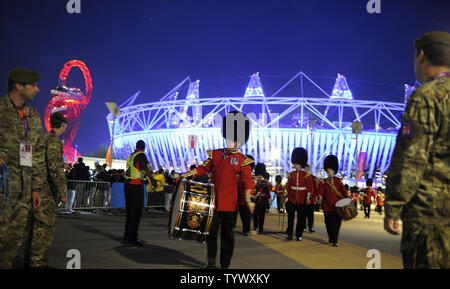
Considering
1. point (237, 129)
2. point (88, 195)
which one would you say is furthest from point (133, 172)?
point (88, 195)

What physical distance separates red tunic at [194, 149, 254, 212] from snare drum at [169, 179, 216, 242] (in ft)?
0.81

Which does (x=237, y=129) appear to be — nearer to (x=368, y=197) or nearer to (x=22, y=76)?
(x=22, y=76)

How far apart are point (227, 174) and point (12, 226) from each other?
2.89 m

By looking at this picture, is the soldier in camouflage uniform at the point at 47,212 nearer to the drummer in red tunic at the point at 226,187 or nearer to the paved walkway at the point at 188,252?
the paved walkway at the point at 188,252

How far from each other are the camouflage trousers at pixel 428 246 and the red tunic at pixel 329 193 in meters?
7.31

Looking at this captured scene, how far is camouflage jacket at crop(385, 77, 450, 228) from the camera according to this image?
234 cm

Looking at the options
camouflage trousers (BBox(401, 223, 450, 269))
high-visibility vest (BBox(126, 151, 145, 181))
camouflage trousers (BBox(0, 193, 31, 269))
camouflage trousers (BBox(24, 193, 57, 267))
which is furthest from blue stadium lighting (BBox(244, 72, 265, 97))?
camouflage trousers (BBox(401, 223, 450, 269))

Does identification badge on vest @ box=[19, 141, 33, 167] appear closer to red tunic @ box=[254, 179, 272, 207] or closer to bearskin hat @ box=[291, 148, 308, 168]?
bearskin hat @ box=[291, 148, 308, 168]

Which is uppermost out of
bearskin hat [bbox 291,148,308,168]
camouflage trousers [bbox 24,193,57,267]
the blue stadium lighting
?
the blue stadium lighting
